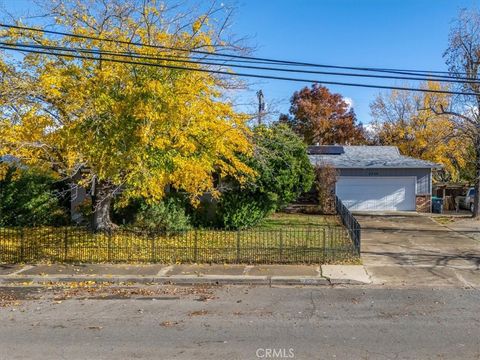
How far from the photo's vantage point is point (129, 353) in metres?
6.18

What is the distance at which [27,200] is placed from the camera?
17641mm

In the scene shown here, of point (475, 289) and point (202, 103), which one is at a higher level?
point (202, 103)

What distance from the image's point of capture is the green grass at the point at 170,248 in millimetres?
12898

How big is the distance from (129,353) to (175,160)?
21.4 feet

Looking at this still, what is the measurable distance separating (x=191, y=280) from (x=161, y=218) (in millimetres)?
4700

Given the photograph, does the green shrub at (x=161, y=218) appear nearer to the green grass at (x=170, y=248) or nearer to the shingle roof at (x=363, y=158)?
the green grass at (x=170, y=248)

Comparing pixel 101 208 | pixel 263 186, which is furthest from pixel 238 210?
pixel 101 208

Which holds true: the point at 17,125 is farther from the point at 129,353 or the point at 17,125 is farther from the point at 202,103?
the point at 129,353

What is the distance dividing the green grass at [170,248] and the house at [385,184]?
13537 mm

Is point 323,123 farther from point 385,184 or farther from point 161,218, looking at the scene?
point 161,218

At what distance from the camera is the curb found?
11031 millimetres

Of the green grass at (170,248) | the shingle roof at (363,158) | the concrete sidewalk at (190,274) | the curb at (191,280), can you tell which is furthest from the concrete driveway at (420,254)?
the shingle roof at (363,158)

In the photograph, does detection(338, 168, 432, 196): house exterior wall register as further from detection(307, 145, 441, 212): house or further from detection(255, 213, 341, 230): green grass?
detection(255, 213, 341, 230): green grass

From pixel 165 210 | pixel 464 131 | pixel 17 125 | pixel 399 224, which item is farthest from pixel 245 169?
pixel 464 131
